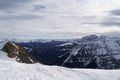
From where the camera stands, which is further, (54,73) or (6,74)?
(54,73)

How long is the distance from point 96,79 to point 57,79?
5.47 meters

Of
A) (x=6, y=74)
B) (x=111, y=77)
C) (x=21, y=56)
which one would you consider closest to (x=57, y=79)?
(x=6, y=74)

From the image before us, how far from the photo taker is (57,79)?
3064 centimetres

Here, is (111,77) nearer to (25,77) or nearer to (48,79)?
(48,79)

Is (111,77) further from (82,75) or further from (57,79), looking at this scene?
(57,79)

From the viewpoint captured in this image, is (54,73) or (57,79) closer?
(57,79)

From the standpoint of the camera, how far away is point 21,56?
221 ft

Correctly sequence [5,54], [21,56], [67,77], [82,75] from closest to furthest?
1. [67,77]
2. [82,75]
3. [5,54]
4. [21,56]

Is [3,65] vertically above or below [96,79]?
above

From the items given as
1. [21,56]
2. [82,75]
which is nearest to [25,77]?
[82,75]

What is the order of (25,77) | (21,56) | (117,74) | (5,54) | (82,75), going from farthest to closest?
(21,56), (5,54), (117,74), (82,75), (25,77)

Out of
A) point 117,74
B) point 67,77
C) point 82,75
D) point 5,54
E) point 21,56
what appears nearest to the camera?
point 67,77

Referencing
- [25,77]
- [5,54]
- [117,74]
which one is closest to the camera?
[25,77]

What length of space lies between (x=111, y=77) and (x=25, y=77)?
1211 centimetres
